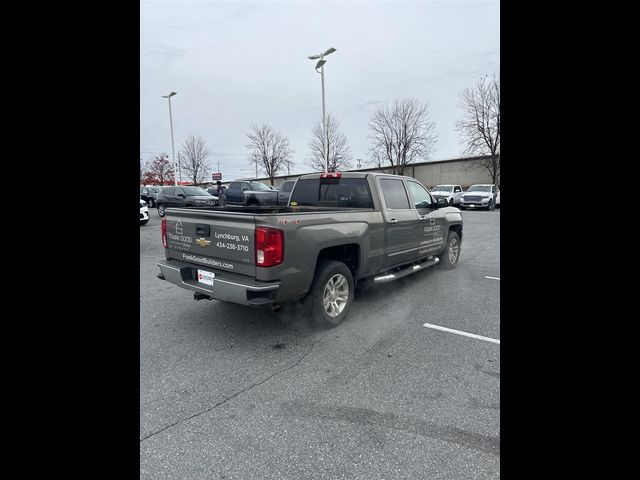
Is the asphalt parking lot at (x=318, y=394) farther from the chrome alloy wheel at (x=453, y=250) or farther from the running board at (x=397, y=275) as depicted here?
the chrome alloy wheel at (x=453, y=250)

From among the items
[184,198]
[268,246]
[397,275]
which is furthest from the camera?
[184,198]

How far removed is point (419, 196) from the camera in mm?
6156

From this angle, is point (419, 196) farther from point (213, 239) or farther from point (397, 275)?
point (213, 239)

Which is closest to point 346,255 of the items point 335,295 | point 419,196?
point 335,295

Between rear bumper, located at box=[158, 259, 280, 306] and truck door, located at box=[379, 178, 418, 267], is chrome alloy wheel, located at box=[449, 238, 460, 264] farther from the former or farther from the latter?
rear bumper, located at box=[158, 259, 280, 306]

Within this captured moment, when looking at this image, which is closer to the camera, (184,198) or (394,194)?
(394,194)

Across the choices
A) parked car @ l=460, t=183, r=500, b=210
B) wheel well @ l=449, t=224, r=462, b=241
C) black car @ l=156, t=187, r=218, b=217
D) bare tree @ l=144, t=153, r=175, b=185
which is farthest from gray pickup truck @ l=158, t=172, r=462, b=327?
bare tree @ l=144, t=153, r=175, b=185

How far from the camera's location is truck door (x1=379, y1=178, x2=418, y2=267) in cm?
509

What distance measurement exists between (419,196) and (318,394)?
4.26m

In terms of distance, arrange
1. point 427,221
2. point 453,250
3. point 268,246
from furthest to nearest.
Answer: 1. point 453,250
2. point 427,221
3. point 268,246

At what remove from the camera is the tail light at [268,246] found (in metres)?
3.44
